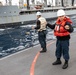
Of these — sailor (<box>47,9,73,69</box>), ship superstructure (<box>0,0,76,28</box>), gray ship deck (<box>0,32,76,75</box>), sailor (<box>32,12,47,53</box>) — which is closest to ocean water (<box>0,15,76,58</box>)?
sailor (<box>32,12,47,53</box>)

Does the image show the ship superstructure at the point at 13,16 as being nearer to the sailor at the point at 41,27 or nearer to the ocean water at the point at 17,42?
the ocean water at the point at 17,42

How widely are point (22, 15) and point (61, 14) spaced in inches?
1861

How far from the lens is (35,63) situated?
30.8 ft

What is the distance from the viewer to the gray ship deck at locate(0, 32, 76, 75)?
8039 millimetres

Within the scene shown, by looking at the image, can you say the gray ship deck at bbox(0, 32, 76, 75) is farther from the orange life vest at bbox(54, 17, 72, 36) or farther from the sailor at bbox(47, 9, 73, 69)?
the orange life vest at bbox(54, 17, 72, 36)

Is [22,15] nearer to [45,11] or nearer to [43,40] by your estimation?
[45,11]

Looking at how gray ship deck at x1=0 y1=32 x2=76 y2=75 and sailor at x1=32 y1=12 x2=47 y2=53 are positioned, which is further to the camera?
sailor at x1=32 y1=12 x2=47 y2=53

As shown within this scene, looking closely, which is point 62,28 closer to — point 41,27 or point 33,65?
point 33,65

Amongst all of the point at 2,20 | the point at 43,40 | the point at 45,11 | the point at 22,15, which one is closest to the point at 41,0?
the point at 45,11

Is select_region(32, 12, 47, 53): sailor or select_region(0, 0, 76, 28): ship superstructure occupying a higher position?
select_region(32, 12, 47, 53): sailor

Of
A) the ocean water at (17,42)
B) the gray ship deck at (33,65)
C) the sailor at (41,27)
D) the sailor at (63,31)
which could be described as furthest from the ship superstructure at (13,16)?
the sailor at (63,31)

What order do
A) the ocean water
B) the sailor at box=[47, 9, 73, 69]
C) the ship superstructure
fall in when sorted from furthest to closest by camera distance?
the ship superstructure < the ocean water < the sailor at box=[47, 9, 73, 69]

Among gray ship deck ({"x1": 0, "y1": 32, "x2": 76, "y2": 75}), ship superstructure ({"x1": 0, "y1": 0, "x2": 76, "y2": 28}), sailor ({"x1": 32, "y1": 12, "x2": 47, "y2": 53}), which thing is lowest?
ship superstructure ({"x1": 0, "y1": 0, "x2": 76, "y2": 28})

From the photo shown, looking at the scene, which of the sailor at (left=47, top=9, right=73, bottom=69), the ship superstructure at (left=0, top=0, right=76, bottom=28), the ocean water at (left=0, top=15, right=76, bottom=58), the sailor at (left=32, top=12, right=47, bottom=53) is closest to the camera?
the sailor at (left=47, top=9, right=73, bottom=69)
